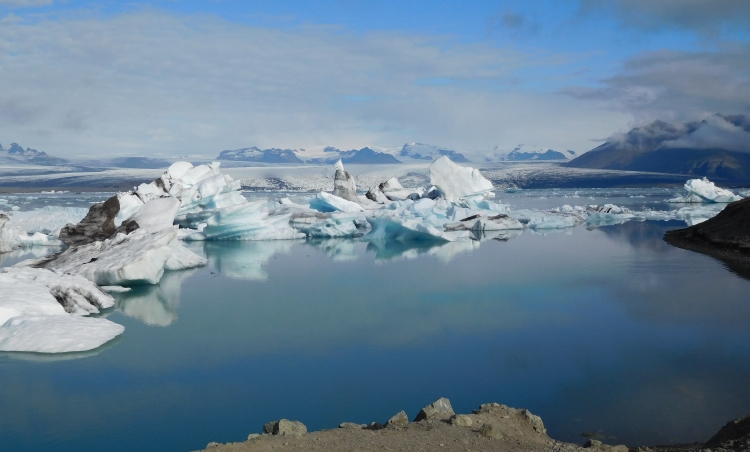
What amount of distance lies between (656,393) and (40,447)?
4228mm

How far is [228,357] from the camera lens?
5711 millimetres

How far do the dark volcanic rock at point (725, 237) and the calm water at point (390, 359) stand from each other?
207 centimetres

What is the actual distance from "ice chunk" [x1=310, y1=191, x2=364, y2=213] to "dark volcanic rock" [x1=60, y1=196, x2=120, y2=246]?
7879 mm

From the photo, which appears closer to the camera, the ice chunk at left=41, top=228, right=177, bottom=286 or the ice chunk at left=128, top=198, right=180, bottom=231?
the ice chunk at left=41, top=228, right=177, bottom=286

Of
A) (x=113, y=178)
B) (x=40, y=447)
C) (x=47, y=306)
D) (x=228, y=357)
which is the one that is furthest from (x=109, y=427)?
(x=113, y=178)

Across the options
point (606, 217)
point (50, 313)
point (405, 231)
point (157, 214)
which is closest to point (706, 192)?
point (606, 217)

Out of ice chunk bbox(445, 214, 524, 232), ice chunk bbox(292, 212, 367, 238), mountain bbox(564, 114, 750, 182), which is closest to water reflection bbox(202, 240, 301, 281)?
ice chunk bbox(292, 212, 367, 238)

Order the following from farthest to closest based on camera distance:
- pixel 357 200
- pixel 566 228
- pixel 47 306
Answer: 1. pixel 357 200
2. pixel 566 228
3. pixel 47 306

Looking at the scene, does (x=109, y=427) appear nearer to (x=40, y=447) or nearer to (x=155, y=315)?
(x=40, y=447)

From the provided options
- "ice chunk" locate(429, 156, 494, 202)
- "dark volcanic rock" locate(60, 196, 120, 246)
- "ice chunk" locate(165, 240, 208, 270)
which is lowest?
"ice chunk" locate(165, 240, 208, 270)

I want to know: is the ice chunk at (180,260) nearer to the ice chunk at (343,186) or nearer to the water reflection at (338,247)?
the water reflection at (338,247)

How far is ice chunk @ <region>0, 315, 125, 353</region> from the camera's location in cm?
566

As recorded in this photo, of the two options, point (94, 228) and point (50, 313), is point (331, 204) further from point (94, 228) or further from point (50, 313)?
point (50, 313)

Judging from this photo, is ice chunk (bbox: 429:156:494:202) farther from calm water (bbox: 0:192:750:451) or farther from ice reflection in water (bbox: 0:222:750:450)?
calm water (bbox: 0:192:750:451)
